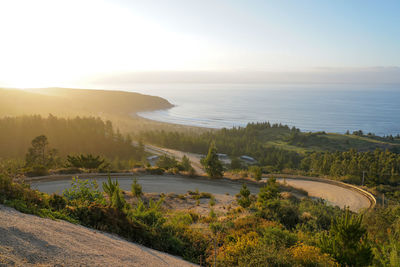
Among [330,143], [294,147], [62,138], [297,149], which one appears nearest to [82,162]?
[62,138]

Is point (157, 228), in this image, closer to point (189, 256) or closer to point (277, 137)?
point (189, 256)

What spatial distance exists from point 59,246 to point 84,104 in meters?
158

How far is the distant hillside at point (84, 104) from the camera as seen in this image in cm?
10656

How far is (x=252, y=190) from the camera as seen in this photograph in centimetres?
2077

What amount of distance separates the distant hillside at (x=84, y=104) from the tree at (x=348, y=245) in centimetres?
8022

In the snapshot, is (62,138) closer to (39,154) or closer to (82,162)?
(39,154)

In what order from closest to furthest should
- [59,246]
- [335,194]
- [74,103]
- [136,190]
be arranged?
[59,246] < [136,190] < [335,194] < [74,103]

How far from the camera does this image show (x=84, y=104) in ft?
488

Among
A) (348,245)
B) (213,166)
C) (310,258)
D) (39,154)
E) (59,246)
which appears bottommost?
(39,154)

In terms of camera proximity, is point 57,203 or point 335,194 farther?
point 335,194

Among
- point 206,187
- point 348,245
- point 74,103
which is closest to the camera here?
point 348,245

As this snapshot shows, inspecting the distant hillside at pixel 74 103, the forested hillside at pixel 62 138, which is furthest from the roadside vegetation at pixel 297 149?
the distant hillside at pixel 74 103

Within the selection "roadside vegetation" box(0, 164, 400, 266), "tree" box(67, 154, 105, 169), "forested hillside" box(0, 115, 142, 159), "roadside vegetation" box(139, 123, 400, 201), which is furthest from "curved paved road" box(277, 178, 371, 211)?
"forested hillside" box(0, 115, 142, 159)

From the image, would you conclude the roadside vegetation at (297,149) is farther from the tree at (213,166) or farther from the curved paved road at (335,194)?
the tree at (213,166)
